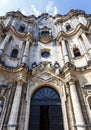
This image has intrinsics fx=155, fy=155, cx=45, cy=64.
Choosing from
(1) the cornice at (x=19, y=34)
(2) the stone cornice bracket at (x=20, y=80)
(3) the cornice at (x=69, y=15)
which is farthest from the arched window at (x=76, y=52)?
(3) the cornice at (x=69, y=15)

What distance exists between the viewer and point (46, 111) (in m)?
11.5

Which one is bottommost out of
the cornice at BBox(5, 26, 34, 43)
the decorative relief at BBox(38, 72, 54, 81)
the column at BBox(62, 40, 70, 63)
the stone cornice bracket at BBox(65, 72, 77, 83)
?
the stone cornice bracket at BBox(65, 72, 77, 83)

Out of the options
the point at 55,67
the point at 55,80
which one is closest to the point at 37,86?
the point at 55,80

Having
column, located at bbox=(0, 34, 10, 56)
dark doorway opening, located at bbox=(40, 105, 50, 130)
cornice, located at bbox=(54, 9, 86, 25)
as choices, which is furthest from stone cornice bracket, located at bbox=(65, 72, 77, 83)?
cornice, located at bbox=(54, 9, 86, 25)

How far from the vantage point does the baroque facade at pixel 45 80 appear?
34.0 ft

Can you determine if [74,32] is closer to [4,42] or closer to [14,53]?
[14,53]

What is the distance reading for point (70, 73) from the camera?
12648 millimetres

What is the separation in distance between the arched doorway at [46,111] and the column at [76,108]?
1141mm

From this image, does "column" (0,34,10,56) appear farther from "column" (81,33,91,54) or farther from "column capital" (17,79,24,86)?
"column" (81,33,91,54)

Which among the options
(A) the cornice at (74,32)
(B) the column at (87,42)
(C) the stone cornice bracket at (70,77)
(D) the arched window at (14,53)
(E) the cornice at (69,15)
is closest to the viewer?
(C) the stone cornice bracket at (70,77)

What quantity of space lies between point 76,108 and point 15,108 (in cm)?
410

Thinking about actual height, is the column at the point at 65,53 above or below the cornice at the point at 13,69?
above

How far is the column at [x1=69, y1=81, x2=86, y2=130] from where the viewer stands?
9.60 metres

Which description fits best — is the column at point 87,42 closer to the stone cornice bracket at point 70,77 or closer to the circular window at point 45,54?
the stone cornice bracket at point 70,77
